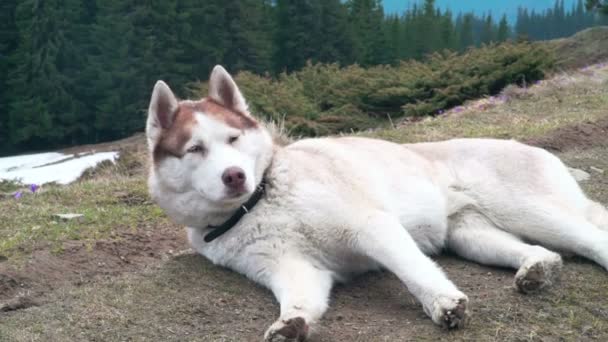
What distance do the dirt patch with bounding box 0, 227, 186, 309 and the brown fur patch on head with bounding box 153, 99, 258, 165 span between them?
3.13 feet

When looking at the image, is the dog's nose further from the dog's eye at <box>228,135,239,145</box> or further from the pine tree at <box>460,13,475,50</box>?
the pine tree at <box>460,13,475,50</box>

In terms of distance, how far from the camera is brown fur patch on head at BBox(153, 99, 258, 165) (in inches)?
141

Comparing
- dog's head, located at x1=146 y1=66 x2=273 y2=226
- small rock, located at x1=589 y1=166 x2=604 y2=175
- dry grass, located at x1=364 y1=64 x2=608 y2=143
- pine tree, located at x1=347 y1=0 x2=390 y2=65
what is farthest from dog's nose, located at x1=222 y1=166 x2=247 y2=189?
pine tree, located at x1=347 y1=0 x2=390 y2=65

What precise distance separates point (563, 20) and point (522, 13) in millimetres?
6562

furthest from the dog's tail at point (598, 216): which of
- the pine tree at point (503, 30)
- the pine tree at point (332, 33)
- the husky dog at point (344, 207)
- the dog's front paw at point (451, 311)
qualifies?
the pine tree at point (503, 30)

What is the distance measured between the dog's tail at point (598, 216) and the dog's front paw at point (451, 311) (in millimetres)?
1498

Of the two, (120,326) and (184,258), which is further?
(184,258)

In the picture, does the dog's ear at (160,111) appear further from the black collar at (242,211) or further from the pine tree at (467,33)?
the pine tree at (467,33)

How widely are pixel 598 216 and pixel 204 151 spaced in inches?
93.6

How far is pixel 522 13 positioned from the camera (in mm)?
91875

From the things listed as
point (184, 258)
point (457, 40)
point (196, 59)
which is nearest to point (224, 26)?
point (196, 59)

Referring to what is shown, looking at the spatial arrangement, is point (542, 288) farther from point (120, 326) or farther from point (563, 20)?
point (563, 20)

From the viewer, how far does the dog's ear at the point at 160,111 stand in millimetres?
3711

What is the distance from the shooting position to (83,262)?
171 inches
